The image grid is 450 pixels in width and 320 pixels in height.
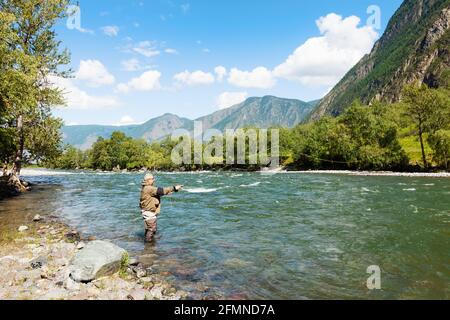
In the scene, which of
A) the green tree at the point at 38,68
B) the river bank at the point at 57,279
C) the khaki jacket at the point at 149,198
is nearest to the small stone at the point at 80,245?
the river bank at the point at 57,279

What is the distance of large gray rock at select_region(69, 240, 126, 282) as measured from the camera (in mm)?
10727

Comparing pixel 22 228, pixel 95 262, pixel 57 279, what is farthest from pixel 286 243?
pixel 22 228

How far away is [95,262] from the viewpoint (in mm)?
11164

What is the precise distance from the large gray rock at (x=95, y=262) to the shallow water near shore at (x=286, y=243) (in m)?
1.88

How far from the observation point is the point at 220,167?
447 feet

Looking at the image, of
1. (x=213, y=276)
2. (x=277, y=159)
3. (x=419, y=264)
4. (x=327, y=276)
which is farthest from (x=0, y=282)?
(x=277, y=159)

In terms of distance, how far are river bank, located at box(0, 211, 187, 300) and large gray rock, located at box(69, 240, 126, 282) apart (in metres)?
0.17

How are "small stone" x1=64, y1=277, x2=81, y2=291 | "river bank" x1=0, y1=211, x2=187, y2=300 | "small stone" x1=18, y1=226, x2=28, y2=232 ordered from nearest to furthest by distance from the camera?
"river bank" x1=0, y1=211, x2=187, y2=300 → "small stone" x1=64, y1=277, x2=81, y2=291 → "small stone" x1=18, y1=226, x2=28, y2=232

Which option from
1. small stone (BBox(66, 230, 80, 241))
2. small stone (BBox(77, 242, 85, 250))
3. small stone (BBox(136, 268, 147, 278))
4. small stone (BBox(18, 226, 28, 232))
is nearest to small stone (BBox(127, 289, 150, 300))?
small stone (BBox(136, 268, 147, 278))

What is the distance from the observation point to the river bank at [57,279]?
31.9ft

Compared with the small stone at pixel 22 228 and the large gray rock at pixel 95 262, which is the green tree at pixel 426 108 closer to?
the small stone at pixel 22 228

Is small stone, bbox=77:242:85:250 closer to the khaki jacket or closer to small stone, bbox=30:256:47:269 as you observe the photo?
small stone, bbox=30:256:47:269

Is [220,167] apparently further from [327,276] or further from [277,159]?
[327,276]

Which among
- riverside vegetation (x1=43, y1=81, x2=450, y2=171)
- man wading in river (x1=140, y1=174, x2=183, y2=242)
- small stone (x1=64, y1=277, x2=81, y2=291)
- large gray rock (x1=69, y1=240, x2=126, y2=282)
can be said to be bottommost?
small stone (x1=64, y1=277, x2=81, y2=291)
